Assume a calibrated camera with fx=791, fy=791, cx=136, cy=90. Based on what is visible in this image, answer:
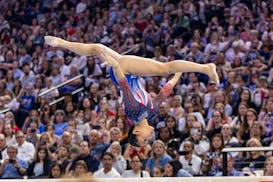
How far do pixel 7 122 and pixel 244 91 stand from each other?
4318 millimetres

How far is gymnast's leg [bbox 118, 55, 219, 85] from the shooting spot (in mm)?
8898

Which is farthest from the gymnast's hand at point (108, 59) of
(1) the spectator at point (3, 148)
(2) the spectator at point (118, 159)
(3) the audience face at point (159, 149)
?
(1) the spectator at point (3, 148)

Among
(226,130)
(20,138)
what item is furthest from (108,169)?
(20,138)

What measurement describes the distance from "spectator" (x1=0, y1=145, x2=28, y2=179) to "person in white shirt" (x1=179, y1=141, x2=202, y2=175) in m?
2.58

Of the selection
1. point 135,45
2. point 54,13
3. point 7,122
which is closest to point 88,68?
Result: point 135,45

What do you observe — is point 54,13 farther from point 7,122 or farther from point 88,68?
point 7,122

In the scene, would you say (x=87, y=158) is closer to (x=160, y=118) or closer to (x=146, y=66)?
(x=160, y=118)

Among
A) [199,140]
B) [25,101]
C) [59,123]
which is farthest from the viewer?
[25,101]

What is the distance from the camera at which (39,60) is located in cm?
1741

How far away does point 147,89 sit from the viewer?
14.5 metres

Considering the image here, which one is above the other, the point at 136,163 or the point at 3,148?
the point at 3,148

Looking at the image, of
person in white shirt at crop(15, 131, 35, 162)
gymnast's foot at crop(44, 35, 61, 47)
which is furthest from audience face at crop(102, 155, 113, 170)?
gymnast's foot at crop(44, 35, 61, 47)

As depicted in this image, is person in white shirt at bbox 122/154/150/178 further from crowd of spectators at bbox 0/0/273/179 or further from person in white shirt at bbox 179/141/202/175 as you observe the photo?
person in white shirt at bbox 179/141/202/175

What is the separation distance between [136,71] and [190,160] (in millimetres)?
3048
